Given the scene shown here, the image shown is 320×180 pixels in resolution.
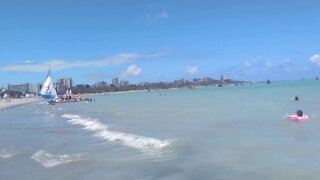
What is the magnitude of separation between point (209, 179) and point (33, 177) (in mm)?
5701

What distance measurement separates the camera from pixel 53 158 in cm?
1916

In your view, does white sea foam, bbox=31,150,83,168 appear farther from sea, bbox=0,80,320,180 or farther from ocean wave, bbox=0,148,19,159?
ocean wave, bbox=0,148,19,159

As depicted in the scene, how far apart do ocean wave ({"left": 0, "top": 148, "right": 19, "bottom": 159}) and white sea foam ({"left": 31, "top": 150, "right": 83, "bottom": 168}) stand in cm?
118

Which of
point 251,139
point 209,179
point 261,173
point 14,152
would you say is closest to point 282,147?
point 251,139

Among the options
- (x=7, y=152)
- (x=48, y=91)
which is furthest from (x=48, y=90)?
(x=7, y=152)

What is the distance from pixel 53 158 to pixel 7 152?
402 centimetres

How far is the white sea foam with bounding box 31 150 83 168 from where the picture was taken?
58.7 feet

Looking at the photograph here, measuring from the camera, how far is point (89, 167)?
662 inches

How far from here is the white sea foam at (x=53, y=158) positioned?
58.7 feet

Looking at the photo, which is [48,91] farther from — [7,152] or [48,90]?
[7,152]

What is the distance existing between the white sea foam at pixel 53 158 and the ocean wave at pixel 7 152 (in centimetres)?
118

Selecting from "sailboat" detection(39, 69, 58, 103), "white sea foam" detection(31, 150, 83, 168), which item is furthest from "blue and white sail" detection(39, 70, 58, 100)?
"white sea foam" detection(31, 150, 83, 168)

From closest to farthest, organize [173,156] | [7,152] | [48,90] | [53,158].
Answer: [173,156] < [53,158] < [7,152] < [48,90]

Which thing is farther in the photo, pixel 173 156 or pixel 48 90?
pixel 48 90
